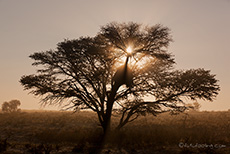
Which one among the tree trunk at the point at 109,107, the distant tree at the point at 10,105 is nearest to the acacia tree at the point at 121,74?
the tree trunk at the point at 109,107

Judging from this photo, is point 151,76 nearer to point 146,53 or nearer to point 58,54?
point 146,53

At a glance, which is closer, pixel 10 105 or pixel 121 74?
pixel 121 74

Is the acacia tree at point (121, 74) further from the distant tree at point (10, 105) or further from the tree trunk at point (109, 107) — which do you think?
the distant tree at point (10, 105)

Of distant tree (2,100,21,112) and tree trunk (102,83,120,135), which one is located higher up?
distant tree (2,100,21,112)

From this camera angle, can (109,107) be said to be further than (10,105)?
No

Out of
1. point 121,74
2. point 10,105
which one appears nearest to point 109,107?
point 121,74

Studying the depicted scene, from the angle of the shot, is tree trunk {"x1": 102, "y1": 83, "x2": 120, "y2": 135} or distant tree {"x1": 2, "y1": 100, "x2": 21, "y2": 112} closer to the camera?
tree trunk {"x1": 102, "y1": 83, "x2": 120, "y2": 135}

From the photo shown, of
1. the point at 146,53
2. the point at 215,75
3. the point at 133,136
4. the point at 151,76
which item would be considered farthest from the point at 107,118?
the point at 215,75

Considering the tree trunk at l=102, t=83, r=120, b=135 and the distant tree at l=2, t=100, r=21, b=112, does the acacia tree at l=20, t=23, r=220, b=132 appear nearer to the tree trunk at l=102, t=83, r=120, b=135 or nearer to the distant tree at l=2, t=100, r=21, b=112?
the tree trunk at l=102, t=83, r=120, b=135

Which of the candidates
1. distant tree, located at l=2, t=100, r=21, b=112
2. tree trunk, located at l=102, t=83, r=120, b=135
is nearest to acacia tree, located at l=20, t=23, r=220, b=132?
tree trunk, located at l=102, t=83, r=120, b=135

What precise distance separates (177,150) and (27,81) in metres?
11.4

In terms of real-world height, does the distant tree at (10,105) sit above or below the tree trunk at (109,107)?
above

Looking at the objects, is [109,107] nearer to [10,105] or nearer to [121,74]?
[121,74]

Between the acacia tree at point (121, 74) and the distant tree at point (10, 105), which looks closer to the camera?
the acacia tree at point (121, 74)
